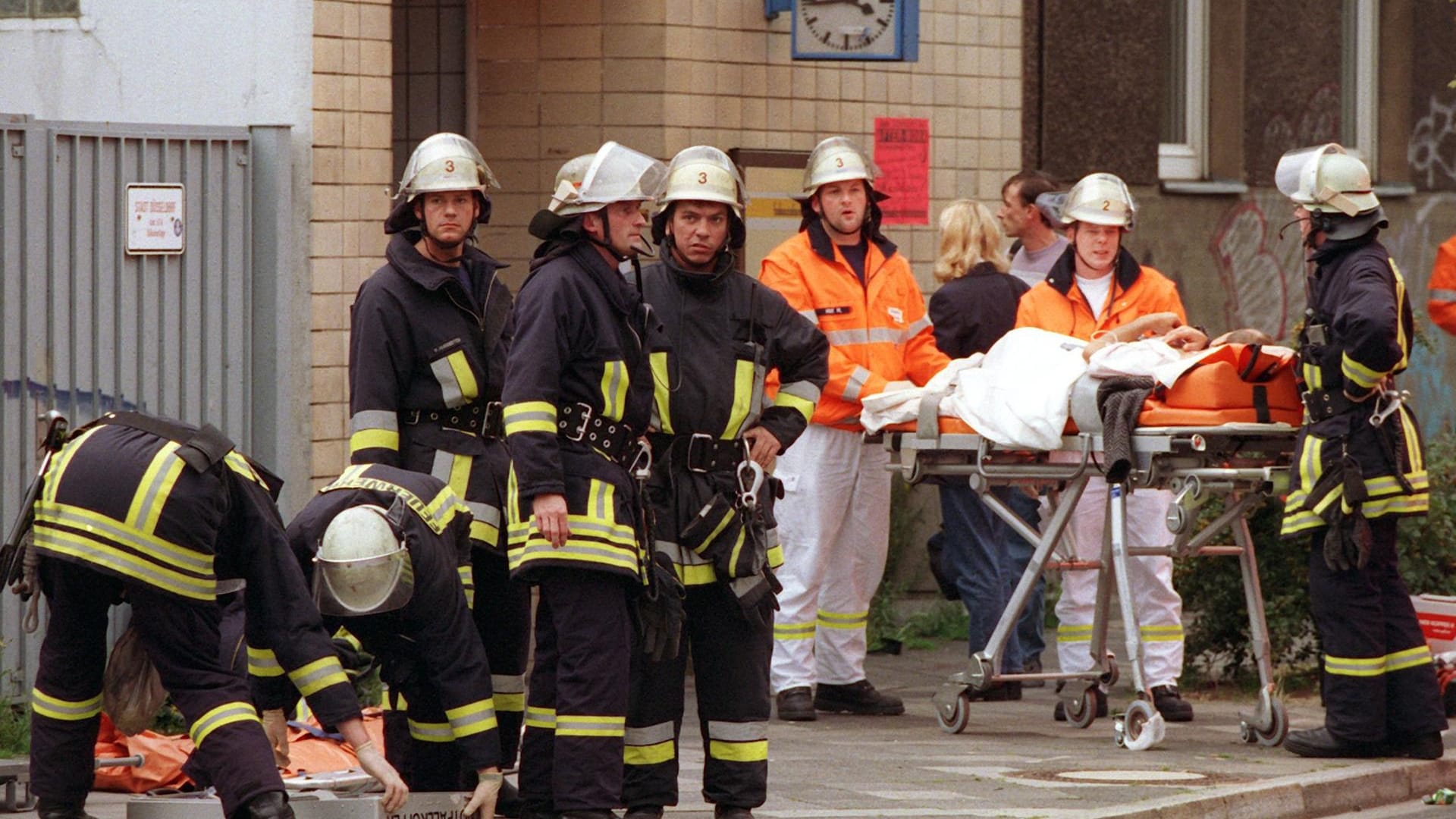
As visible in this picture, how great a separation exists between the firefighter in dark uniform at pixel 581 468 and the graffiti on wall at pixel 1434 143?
33.4 ft

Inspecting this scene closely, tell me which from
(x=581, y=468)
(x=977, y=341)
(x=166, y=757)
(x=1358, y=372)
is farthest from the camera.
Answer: (x=977, y=341)

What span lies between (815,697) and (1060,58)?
4.85 metres

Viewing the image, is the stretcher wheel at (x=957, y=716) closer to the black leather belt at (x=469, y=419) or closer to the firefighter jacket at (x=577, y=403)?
the black leather belt at (x=469, y=419)

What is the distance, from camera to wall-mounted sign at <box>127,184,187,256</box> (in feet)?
30.4

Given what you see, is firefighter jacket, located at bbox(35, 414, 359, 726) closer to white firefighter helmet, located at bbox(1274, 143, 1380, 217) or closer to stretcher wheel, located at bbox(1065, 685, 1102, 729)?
stretcher wheel, located at bbox(1065, 685, 1102, 729)

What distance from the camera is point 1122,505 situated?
29.4 feet

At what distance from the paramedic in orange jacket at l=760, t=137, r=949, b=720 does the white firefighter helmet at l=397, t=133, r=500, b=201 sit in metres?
2.31

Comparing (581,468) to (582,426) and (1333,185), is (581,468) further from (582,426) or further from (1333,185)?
(1333,185)

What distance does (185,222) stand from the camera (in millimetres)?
9453

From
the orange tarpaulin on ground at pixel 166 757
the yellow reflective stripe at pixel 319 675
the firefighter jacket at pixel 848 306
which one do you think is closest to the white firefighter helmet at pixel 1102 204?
the firefighter jacket at pixel 848 306

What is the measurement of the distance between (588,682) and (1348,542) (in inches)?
127

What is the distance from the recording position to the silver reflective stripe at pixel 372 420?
7277mm

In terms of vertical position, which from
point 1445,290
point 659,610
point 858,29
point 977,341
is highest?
point 858,29

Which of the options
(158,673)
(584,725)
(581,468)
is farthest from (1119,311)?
(158,673)
